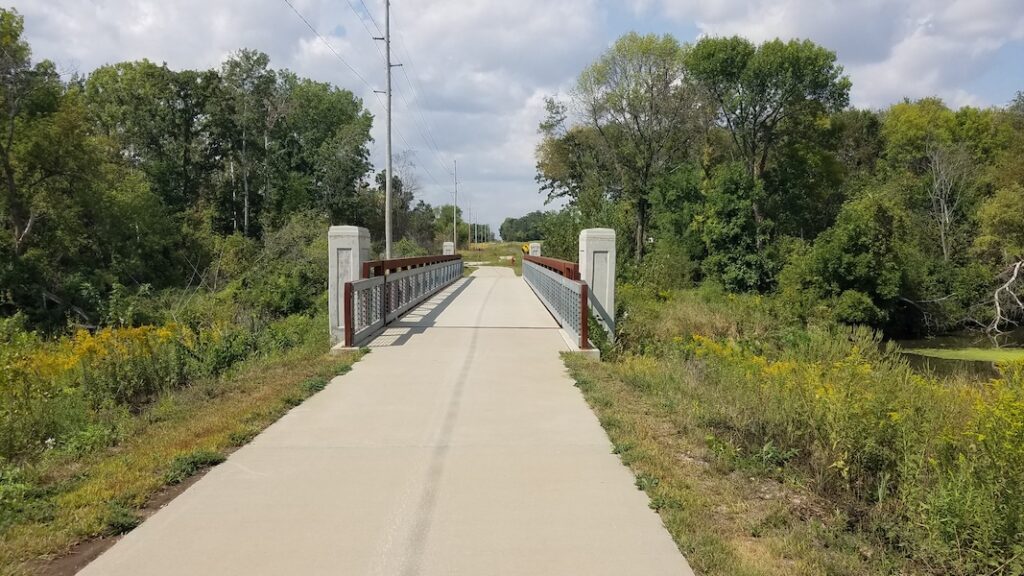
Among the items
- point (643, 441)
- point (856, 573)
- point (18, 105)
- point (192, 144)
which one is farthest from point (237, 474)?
point (192, 144)

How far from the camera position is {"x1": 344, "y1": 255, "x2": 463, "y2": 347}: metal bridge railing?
11289 millimetres

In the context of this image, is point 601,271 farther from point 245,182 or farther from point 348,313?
point 245,182

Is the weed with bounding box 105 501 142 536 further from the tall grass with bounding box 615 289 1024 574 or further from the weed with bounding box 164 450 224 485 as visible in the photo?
the tall grass with bounding box 615 289 1024 574

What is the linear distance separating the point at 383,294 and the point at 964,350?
25076 mm

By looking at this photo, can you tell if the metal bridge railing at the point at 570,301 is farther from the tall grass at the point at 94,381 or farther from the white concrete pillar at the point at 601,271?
the tall grass at the point at 94,381

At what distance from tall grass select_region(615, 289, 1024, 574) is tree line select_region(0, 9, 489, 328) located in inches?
452

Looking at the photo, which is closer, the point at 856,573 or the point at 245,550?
the point at 856,573

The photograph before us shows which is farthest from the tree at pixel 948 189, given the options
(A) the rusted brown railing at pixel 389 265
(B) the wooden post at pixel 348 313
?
(B) the wooden post at pixel 348 313

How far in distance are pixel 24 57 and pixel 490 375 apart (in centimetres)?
3153

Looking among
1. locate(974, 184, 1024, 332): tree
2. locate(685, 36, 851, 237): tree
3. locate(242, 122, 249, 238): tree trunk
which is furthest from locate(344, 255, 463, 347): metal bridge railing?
locate(242, 122, 249, 238): tree trunk

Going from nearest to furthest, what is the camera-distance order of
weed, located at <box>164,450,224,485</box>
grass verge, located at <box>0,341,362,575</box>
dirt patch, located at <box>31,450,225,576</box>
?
dirt patch, located at <box>31,450,225,576</box>, grass verge, located at <box>0,341,362,575</box>, weed, located at <box>164,450,224,485</box>

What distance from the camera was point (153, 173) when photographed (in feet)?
159

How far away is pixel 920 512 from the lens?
A: 13.8ft

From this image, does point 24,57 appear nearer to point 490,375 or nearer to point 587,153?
point 490,375
